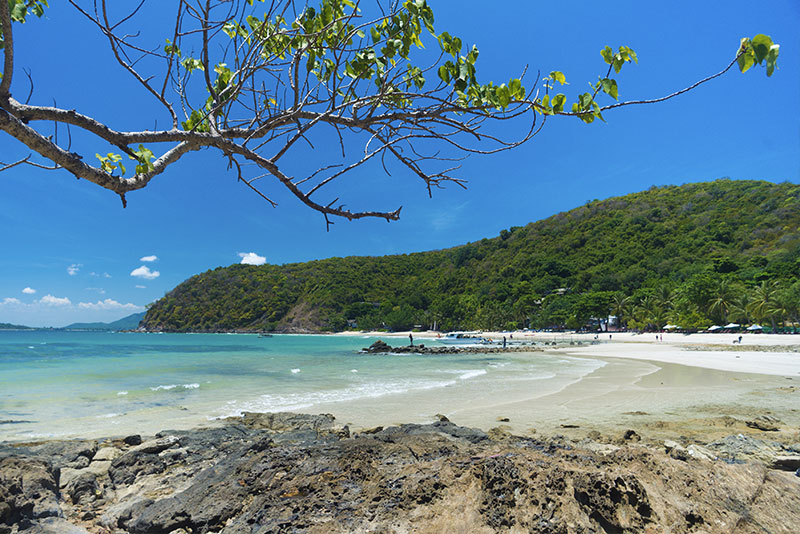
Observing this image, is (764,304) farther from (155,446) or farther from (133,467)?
(133,467)

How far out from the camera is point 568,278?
92.8 m

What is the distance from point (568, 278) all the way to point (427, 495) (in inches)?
3843

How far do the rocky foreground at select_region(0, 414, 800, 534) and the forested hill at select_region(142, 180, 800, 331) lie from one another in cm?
5438

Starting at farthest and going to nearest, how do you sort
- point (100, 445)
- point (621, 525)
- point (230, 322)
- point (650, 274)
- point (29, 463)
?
point (230, 322) → point (650, 274) → point (100, 445) → point (29, 463) → point (621, 525)

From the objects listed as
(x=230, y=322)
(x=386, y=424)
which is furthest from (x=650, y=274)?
(x=230, y=322)

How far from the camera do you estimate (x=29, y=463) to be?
13.8 ft

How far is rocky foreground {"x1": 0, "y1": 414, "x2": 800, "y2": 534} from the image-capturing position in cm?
262

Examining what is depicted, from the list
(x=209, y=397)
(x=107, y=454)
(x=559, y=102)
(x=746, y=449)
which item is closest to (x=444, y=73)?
(x=559, y=102)

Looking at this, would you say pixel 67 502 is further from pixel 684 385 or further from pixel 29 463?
pixel 684 385

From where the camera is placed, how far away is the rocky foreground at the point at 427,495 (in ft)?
8.61

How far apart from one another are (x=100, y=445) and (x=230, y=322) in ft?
432

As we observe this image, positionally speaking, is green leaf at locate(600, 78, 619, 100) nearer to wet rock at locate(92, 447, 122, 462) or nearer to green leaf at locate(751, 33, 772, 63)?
green leaf at locate(751, 33, 772, 63)

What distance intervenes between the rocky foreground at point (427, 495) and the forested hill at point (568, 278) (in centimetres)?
5438

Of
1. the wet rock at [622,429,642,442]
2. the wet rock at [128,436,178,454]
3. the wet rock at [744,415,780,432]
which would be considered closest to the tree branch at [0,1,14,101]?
the wet rock at [128,436,178,454]
